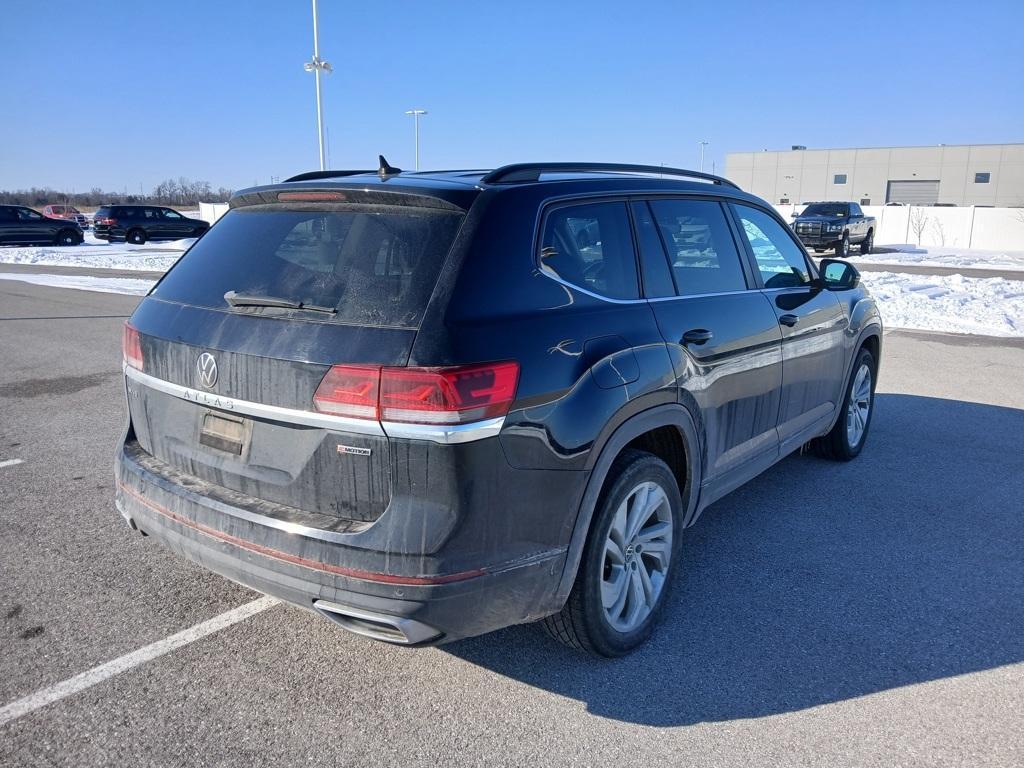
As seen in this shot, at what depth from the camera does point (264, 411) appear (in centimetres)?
267

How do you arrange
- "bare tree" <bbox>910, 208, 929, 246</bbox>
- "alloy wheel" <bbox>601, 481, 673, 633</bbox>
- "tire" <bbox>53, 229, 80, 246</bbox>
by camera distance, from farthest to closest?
"bare tree" <bbox>910, 208, 929, 246</bbox> < "tire" <bbox>53, 229, 80, 246</bbox> < "alloy wheel" <bbox>601, 481, 673, 633</bbox>

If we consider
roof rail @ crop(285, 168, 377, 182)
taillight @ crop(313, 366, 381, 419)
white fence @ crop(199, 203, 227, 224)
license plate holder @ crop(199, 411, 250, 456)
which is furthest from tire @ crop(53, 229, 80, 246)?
taillight @ crop(313, 366, 381, 419)

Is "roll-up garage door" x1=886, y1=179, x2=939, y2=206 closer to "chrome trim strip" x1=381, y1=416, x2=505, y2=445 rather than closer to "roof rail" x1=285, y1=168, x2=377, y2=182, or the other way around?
"roof rail" x1=285, y1=168, x2=377, y2=182

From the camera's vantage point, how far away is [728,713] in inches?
112

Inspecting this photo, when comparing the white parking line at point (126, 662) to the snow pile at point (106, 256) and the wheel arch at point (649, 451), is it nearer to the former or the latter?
the wheel arch at point (649, 451)

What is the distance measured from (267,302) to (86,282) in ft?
62.4

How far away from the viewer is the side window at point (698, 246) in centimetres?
365

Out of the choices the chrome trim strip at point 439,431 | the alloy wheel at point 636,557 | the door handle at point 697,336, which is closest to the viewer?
the chrome trim strip at point 439,431

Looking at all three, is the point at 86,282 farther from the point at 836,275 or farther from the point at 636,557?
the point at 636,557

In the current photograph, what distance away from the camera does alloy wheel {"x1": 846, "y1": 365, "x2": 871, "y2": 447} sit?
563cm

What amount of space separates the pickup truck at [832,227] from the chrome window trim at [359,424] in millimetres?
25856

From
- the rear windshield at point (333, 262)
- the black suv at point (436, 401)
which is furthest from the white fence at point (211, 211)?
the black suv at point (436, 401)

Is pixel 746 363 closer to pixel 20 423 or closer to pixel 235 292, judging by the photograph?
pixel 235 292

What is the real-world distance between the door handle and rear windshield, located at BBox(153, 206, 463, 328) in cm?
122
